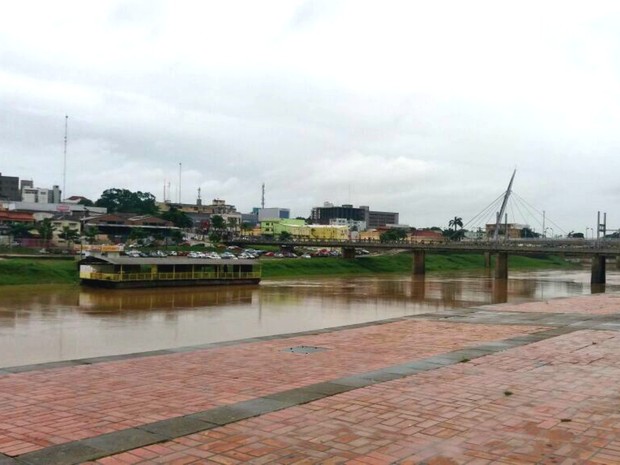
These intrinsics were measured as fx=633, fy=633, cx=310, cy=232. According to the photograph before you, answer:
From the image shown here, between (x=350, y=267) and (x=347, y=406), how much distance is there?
79.7m

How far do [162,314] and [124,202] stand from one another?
417 ft

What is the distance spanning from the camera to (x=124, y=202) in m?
151

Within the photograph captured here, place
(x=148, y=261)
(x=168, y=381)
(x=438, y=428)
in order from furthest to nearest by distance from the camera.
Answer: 1. (x=148, y=261)
2. (x=168, y=381)
3. (x=438, y=428)

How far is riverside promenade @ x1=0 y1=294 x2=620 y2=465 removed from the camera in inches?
259

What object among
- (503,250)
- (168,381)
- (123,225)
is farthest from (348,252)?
(168,381)

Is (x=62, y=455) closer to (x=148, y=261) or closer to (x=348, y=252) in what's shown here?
(x=148, y=261)

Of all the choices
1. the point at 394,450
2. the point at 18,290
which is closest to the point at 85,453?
the point at 394,450

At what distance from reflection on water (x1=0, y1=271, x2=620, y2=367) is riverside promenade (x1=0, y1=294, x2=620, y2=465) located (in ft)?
23.2

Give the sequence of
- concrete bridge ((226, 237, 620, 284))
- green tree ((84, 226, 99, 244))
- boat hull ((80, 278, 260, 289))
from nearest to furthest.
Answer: boat hull ((80, 278, 260, 289))
concrete bridge ((226, 237, 620, 284))
green tree ((84, 226, 99, 244))

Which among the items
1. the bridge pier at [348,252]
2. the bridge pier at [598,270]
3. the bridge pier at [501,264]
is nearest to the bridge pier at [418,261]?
the bridge pier at [501,264]

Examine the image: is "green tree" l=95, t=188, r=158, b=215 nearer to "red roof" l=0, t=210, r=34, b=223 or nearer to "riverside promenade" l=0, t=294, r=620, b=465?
"red roof" l=0, t=210, r=34, b=223

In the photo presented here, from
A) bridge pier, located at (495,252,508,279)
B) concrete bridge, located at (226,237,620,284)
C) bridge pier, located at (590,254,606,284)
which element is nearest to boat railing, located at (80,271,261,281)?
concrete bridge, located at (226,237,620,284)

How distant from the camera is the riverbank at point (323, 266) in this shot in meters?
48.3

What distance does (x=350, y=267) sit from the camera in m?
88.0
